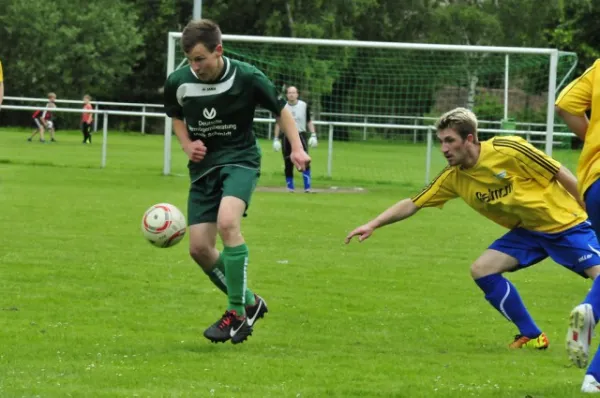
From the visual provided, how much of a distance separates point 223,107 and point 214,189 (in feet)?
1.67

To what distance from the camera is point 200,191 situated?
7582 mm

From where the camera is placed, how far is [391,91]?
26734 millimetres

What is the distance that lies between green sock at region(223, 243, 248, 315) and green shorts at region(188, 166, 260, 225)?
317 mm

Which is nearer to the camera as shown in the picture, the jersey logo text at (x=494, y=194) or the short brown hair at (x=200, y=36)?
the short brown hair at (x=200, y=36)

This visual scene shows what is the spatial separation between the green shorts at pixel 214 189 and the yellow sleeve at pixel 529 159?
151 centimetres

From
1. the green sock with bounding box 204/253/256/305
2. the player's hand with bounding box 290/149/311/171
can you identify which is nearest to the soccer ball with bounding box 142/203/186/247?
the green sock with bounding box 204/253/256/305

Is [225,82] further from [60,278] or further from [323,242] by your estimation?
[323,242]

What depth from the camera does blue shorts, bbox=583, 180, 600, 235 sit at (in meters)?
5.71

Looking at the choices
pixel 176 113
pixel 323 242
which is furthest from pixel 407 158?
pixel 176 113

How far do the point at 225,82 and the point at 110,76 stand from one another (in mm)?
43626

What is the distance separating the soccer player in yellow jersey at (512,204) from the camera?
723 centimetres

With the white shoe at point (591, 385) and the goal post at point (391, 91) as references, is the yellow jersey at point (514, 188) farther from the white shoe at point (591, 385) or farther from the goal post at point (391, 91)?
the goal post at point (391, 91)

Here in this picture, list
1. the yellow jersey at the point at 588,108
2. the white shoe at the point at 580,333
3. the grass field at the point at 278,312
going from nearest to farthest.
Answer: the white shoe at the point at 580,333, the yellow jersey at the point at 588,108, the grass field at the point at 278,312

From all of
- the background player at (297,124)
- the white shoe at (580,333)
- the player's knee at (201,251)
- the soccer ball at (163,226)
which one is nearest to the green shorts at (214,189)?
the player's knee at (201,251)
